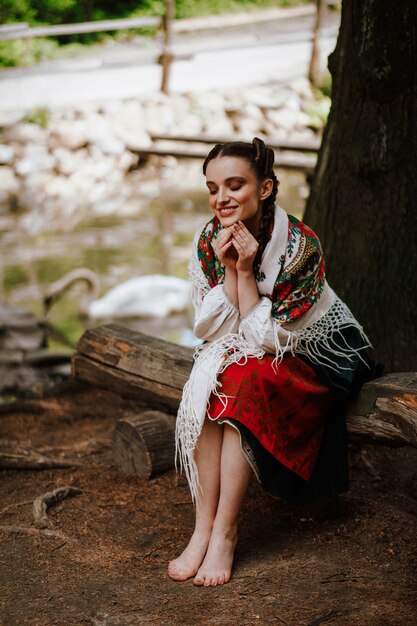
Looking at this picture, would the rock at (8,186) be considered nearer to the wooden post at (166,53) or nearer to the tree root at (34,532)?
the wooden post at (166,53)

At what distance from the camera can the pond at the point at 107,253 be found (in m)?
7.50

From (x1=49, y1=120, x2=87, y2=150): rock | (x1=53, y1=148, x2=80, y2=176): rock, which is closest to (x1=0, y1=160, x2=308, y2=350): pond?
(x1=53, y1=148, x2=80, y2=176): rock

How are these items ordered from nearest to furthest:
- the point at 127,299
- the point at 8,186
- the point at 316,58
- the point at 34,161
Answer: the point at 127,299
the point at 8,186
the point at 34,161
the point at 316,58

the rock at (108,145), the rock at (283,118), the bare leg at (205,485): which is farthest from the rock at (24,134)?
the bare leg at (205,485)

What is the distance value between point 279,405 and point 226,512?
42cm

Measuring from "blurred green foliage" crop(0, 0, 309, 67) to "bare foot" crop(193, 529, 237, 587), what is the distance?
14.0 m

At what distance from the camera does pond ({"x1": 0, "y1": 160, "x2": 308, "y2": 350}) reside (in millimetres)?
7496

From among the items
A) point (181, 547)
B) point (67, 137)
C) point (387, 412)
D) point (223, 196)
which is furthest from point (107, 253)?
point (387, 412)

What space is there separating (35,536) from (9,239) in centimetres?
722

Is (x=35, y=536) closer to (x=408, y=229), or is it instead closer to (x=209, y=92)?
(x=408, y=229)

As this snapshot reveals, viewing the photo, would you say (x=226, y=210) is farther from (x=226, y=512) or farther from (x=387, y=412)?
(x=226, y=512)

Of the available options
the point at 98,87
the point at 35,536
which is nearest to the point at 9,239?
the point at 98,87

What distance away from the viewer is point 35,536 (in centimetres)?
314

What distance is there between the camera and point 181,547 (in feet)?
10.2
